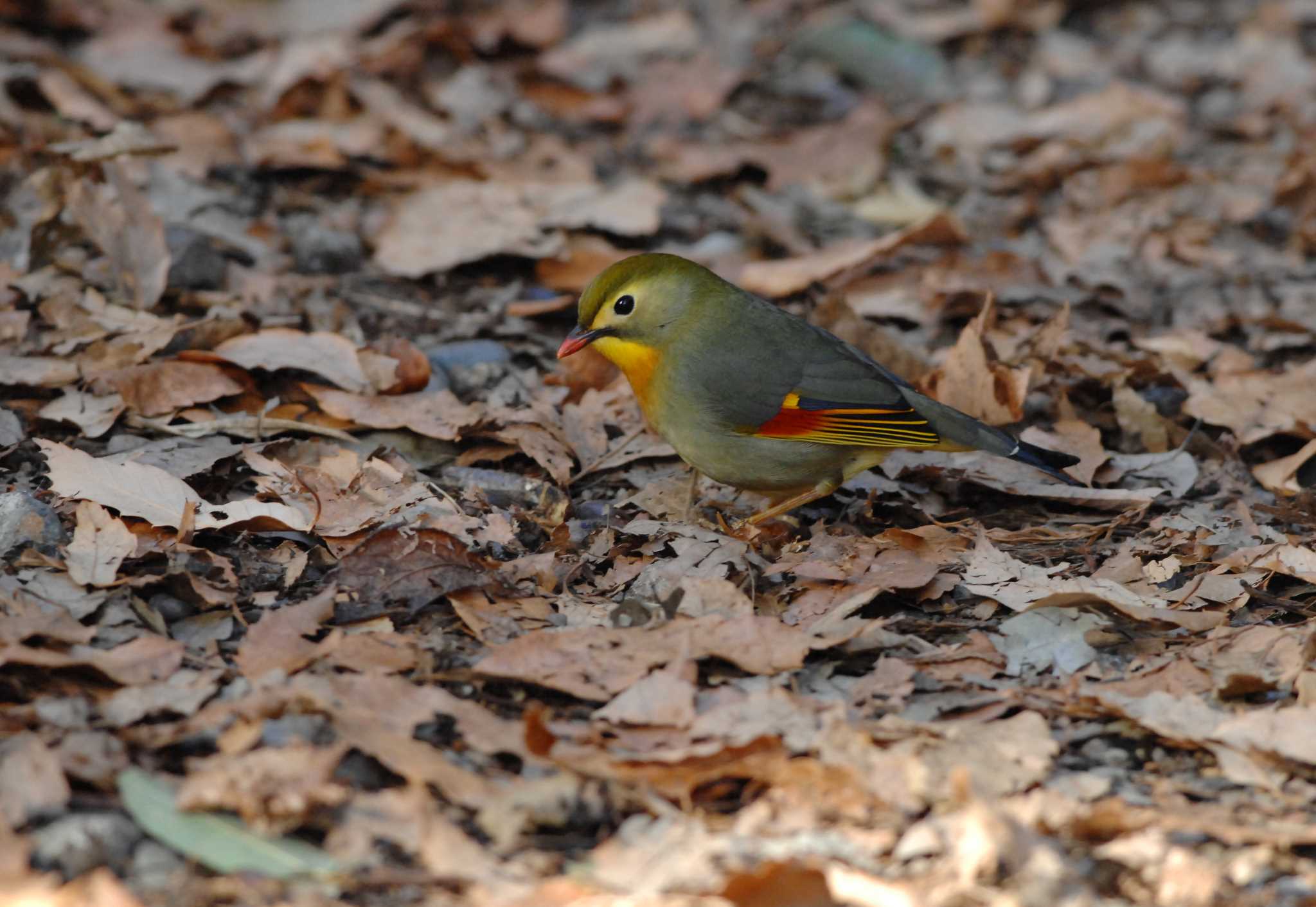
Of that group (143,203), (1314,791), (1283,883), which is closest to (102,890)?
(1283,883)

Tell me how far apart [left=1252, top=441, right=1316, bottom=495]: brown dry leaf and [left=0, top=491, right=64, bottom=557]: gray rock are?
163 inches

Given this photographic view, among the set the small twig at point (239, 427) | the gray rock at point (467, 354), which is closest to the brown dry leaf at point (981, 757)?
the small twig at point (239, 427)

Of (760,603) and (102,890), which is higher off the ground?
(102,890)

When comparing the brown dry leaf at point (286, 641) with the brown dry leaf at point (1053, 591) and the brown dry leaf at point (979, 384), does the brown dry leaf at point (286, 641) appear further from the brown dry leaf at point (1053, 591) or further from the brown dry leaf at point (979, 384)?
the brown dry leaf at point (979, 384)

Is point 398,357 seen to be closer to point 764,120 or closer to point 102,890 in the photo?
point 102,890

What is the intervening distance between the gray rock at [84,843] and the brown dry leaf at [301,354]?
2.53 m

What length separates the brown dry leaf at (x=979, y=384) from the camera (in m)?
5.57

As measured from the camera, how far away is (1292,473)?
516 cm

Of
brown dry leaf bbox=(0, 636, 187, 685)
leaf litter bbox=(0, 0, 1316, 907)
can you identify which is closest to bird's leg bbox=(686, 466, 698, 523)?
leaf litter bbox=(0, 0, 1316, 907)

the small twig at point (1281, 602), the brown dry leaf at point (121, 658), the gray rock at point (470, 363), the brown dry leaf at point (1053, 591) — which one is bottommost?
the small twig at point (1281, 602)

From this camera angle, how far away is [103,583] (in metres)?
3.86

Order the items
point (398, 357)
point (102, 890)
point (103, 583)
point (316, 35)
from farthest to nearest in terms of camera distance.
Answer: point (316, 35) < point (398, 357) < point (103, 583) < point (102, 890)

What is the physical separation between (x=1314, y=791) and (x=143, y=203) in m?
4.78

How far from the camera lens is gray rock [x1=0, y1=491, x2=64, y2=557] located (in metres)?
4.04
